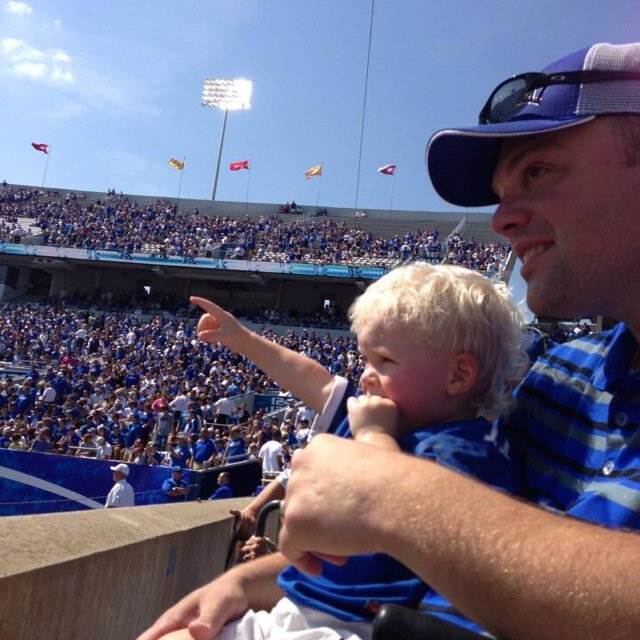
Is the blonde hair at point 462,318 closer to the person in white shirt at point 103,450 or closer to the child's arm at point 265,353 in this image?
the child's arm at point 265,353

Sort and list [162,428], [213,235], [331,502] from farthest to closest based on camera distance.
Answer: [213,235], [162,428], [331,502]

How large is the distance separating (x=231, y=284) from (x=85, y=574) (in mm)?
35714

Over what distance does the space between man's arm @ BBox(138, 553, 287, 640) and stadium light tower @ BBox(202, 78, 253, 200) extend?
152ft

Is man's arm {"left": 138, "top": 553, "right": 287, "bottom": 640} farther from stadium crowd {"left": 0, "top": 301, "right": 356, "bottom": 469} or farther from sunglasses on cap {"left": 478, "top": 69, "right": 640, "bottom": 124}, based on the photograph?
stadium crowd {"left": 0, "top": 301, "right": 356, "bottom": 469}

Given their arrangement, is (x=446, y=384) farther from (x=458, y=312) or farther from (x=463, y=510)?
(x=463, y=510)

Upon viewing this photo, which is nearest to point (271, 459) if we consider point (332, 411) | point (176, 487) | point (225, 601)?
point (176, 487)

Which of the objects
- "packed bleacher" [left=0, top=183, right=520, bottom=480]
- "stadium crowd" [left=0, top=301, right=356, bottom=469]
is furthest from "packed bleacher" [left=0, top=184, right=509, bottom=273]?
"stadium crowd" [left=0, top=301, right=356, bottom=469]

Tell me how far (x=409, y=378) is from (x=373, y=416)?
0.48ft

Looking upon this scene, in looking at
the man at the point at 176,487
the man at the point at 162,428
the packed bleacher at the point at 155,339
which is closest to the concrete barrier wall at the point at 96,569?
the man at the point at 176,487

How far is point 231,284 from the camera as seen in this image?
123 feet

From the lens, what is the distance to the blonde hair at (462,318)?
1.52 m

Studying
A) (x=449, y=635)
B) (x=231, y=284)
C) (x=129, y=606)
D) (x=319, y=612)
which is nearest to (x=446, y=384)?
(x=319, y=612)

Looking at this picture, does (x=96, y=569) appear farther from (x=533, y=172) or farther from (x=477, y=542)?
(x=533, y=172)

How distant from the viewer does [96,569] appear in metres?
2.33
